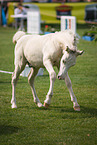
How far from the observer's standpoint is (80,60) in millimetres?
13672

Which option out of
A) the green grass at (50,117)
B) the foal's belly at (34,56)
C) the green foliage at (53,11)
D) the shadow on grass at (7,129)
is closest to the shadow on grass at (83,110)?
the green grass at (50,117)

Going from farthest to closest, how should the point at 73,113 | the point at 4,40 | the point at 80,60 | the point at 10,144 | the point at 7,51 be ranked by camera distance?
the point at 4,40 < the point at 7,51 < the point at 80,60 < the point at 73,113 < the point at 10,144

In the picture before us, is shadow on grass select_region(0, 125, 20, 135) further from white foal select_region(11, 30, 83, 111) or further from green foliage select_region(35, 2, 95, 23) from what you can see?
green foliage select_region(35, 2, 95, 23)

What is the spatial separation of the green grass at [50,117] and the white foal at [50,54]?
0.96 ft

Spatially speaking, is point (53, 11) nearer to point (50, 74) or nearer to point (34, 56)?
point (34, 56)

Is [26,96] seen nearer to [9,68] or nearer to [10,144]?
[10,144]

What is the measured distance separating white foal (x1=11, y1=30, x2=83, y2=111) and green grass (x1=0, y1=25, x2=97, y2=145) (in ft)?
0.96

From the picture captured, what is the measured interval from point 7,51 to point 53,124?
1079cm

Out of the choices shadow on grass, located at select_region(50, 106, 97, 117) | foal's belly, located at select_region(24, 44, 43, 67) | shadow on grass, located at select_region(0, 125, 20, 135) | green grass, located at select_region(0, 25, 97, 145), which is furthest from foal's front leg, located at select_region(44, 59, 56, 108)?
shadow on grass, located at select_region(0, 125, 20, 135)

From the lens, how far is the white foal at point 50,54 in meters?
6.18

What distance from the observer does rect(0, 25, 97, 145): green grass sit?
521 centimetres

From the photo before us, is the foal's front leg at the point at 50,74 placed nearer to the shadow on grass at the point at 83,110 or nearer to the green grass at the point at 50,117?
the green grass at the point at 50,117

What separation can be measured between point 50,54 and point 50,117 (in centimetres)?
120

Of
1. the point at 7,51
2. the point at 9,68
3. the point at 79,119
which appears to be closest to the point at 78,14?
the point at 7,51
